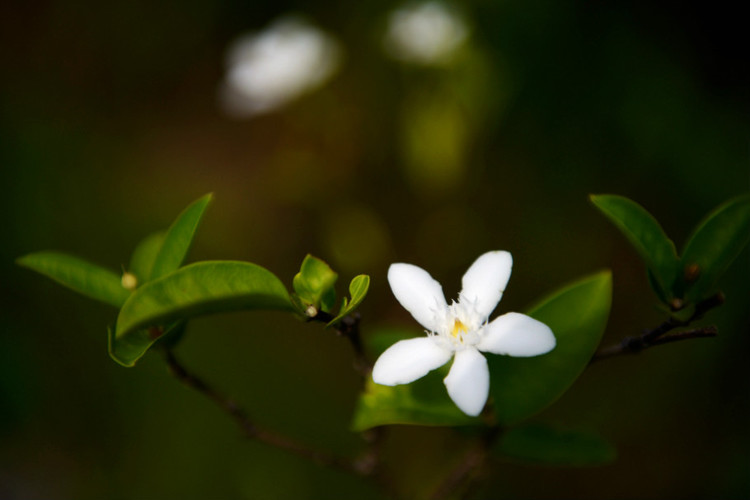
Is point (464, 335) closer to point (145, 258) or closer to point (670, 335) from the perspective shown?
point (670, 335)

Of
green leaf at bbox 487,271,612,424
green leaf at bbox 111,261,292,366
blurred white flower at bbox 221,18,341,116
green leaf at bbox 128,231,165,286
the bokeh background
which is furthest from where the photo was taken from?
blurred white flower at bbox 221,18,341,116

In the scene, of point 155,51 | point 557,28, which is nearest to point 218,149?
point 155,51

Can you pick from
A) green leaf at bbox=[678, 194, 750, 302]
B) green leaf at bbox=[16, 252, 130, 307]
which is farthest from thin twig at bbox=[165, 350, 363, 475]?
green leaf at bbox=[678, 194, 750, 302]

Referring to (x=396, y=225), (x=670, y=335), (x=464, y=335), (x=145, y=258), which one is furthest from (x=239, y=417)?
(x=396, y=225)

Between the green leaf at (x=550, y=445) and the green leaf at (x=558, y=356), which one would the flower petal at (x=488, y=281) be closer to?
the green leaf at (x=558, y=356)

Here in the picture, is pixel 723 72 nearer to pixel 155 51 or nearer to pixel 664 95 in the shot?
pixel 664 95

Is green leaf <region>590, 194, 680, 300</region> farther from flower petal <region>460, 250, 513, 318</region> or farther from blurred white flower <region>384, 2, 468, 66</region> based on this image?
blurred white flower <region>384, 2, 468, 66</region>

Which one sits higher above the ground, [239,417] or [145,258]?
[145,258]
